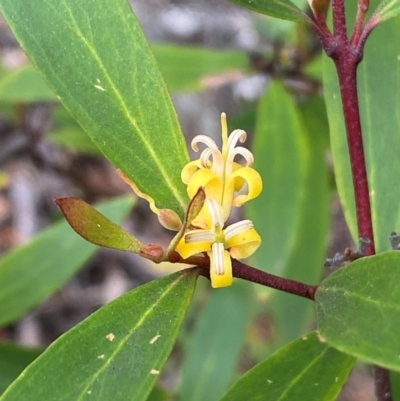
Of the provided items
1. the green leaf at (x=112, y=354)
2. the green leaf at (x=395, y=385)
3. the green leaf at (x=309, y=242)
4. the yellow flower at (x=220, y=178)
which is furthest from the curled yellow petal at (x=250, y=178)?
the green leaf at (x=309, y=242)

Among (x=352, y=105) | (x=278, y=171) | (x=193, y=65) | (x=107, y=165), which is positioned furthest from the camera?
(x=107, y=165)

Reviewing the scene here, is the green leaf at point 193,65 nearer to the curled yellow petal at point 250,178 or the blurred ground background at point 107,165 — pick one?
the blurred ground background at point 107,165

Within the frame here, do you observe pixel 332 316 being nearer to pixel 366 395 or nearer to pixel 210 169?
pixel 210 169

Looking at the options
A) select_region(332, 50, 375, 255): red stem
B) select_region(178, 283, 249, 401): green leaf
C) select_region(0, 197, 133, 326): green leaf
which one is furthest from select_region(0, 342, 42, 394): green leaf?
select_region(332, 50, 375, 255): red stem

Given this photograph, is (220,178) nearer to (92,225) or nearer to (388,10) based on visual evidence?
(92,225)

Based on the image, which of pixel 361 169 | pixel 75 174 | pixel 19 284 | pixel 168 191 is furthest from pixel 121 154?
pixel 75 174

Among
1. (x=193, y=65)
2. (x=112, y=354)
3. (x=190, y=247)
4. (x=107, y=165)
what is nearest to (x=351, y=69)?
(x=190, y=247)
